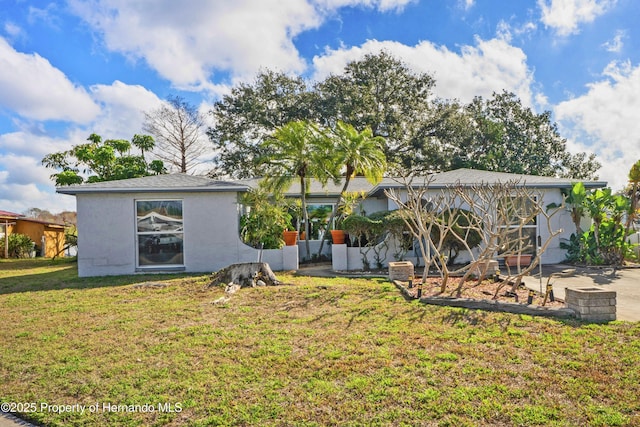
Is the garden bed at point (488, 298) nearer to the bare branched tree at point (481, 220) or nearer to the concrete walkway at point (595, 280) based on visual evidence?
the bare branched tree at point (481, 220)

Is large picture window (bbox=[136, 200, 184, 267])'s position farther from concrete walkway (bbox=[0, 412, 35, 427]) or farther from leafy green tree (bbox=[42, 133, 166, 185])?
leafy green tree (bbox=[42, 133, 166, 185])

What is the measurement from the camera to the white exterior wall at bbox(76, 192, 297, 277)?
1284 centimetres

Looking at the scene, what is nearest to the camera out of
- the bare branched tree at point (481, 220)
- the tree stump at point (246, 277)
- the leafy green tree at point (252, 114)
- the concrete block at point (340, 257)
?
the bare branched tree at point (481, 220)

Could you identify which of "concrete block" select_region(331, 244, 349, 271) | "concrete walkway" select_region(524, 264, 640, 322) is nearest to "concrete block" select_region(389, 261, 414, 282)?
"concrete walkway" select_region(524, 264, 640, 322)

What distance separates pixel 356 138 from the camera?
576 inches

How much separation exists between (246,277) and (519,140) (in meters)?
26.1

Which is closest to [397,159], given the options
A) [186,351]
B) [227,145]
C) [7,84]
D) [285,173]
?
[227,145]

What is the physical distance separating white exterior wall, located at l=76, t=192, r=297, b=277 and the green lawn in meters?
5.23

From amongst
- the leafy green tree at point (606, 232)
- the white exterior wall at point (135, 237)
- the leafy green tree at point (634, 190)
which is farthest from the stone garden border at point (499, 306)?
the leafy green tree at point (634, 190)

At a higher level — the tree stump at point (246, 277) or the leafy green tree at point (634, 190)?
the leafy green tree at point (634, 190)

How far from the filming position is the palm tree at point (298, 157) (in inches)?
556

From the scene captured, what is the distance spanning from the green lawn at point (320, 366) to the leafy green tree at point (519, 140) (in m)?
24.0

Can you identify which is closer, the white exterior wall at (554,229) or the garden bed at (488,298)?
the garden bed at (488,298)

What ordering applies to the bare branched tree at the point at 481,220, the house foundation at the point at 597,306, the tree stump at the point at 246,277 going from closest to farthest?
the house foundation at the point at 597,306 → the bare branched tree at the point at 481,220 → the tree stump at the point at 246,277
